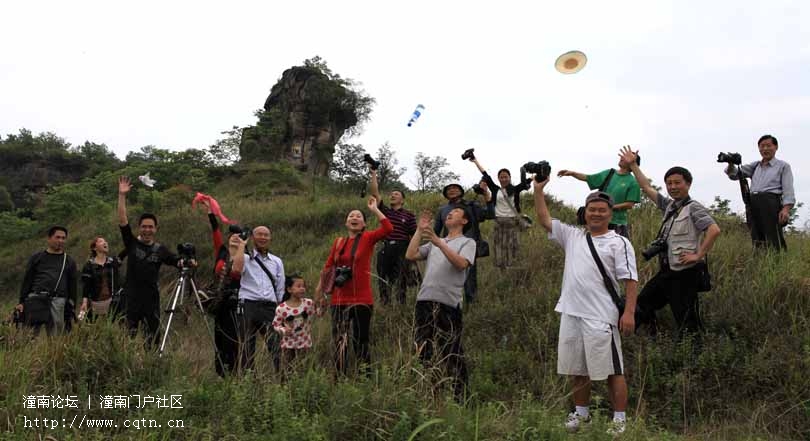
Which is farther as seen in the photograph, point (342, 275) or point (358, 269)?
point (358, 269)

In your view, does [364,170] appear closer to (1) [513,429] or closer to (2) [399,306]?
(2) [399,306]

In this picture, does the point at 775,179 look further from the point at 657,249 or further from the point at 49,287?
the point at 49,287

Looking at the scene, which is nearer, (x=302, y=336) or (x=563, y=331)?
(x=563, y=331)

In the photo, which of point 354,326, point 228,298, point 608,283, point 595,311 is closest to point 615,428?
point 595,311

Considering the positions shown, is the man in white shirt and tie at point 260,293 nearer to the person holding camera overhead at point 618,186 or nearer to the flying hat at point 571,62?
the person holding camera overhead at point 618,186

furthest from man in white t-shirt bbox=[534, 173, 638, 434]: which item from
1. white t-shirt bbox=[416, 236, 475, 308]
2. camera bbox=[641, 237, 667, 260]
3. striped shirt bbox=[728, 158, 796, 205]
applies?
striped shirt bbox=[728, 158, 796, 205]

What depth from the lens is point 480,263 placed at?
8.55 meters

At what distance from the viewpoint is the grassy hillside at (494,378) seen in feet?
10.5

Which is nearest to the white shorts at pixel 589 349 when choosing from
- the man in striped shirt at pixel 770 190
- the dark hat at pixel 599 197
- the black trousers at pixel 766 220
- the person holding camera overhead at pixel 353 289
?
the dark hat at pixel 599 197

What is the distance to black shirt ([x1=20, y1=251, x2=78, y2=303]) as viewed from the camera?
598cm

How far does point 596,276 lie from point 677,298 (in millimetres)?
1378

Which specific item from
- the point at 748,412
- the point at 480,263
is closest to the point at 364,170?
the point at 480,263

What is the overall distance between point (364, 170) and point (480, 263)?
25.8m

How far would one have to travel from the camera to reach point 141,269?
540cm
